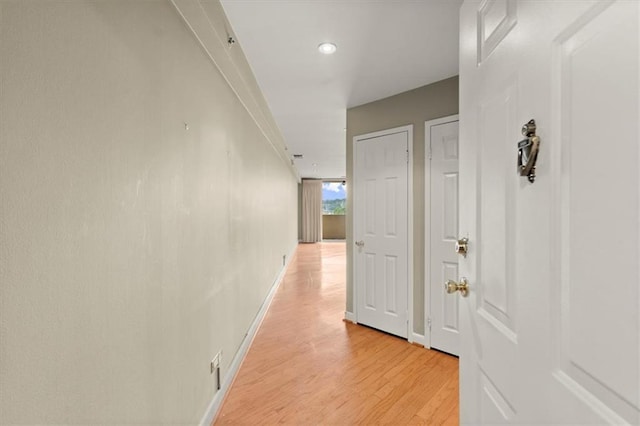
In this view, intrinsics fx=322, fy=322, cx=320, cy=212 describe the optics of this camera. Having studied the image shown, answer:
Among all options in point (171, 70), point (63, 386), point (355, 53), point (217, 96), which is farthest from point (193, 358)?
point (355, 53)

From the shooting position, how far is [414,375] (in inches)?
92.8

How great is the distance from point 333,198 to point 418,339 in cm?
985

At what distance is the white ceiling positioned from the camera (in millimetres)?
1785

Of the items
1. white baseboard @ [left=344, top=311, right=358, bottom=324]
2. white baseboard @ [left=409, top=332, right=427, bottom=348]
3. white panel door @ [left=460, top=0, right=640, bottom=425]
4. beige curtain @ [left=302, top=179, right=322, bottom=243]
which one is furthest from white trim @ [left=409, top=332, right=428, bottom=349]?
beige curtain @ [left=302, top=179, right=322, bottom=243]

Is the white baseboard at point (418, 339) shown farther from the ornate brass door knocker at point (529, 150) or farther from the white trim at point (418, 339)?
the ornate brass door knocker at point (529, 150)

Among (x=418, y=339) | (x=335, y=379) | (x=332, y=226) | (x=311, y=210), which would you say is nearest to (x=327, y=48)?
(x=335, y=379)

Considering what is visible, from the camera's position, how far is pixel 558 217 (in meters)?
0.58

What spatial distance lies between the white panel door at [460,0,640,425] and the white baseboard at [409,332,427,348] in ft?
Result: 6.62

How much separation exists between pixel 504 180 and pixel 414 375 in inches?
79.9

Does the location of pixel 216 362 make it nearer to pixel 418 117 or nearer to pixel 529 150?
pixel 529 150

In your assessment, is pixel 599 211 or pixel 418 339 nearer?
pixel 599 211

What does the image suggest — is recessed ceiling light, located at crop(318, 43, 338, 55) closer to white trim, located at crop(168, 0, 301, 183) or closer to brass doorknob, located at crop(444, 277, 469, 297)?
white trim, located at crop(168, 0, 301, 183)

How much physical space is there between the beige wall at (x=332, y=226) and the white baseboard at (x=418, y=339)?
31.6 ft

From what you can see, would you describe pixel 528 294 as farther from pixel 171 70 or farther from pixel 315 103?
pixel 315 103
